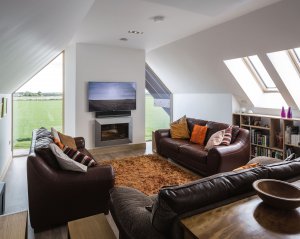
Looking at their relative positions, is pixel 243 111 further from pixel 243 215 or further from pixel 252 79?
pixel 243 215

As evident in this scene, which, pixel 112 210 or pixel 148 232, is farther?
pixel 112 210

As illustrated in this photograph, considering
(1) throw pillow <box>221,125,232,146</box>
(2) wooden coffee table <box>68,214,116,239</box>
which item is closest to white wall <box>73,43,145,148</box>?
(1) throw pillow <box>221,125,232,146</box>

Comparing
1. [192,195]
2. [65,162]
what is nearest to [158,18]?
[65,162]

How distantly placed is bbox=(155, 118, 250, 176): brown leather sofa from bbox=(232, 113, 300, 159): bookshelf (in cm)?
81

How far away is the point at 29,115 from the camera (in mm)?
5547

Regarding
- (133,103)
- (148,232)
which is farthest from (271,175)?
(133,103)

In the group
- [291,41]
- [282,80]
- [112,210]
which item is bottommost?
[112,210]

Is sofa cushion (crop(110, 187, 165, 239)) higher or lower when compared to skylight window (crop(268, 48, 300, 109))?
lower

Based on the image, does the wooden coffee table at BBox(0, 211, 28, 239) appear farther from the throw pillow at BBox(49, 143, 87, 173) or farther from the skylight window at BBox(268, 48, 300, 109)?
the skylight window at BBox(268, 48, 300, 109)

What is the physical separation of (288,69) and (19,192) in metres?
4.94

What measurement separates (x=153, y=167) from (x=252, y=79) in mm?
3020

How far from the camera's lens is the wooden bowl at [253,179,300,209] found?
45.4 inches

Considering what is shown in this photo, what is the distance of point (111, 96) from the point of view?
5469 mm

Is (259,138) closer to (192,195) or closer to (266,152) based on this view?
(266,152)
